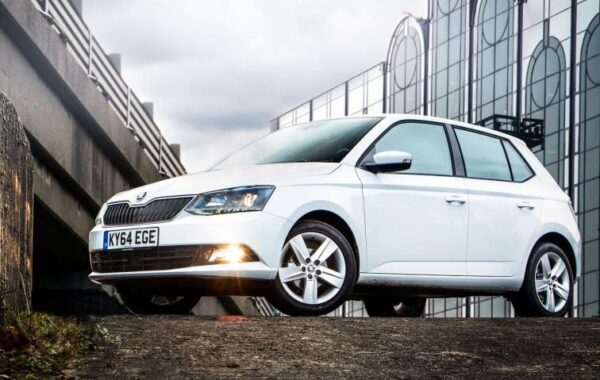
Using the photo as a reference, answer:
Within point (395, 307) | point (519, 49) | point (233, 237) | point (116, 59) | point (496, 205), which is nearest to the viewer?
point (233, 237)

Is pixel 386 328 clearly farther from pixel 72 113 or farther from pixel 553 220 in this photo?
pixel 72 113

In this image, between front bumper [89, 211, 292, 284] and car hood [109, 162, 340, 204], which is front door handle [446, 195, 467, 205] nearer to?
car hood [109, 162, 340, 204]

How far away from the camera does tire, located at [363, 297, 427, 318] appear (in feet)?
36.7

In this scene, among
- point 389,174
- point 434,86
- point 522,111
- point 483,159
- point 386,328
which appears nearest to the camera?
point 386,328

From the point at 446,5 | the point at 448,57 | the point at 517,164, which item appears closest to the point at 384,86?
the point at 448,57

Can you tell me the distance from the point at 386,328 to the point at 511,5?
36.8 m

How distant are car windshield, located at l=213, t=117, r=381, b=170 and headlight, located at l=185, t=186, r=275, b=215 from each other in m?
0.89

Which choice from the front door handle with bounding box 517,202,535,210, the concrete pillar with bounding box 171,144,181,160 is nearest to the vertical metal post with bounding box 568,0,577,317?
the concrete pillar with bounding box 171,144,181,160

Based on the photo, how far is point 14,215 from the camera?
622cm

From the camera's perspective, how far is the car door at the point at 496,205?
9.66 metres

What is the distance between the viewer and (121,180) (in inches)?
772

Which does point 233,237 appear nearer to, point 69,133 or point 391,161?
point 391,161

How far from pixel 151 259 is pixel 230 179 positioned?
0.81 metres

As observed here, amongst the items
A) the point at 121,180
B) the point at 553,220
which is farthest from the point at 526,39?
the point at 553,220
